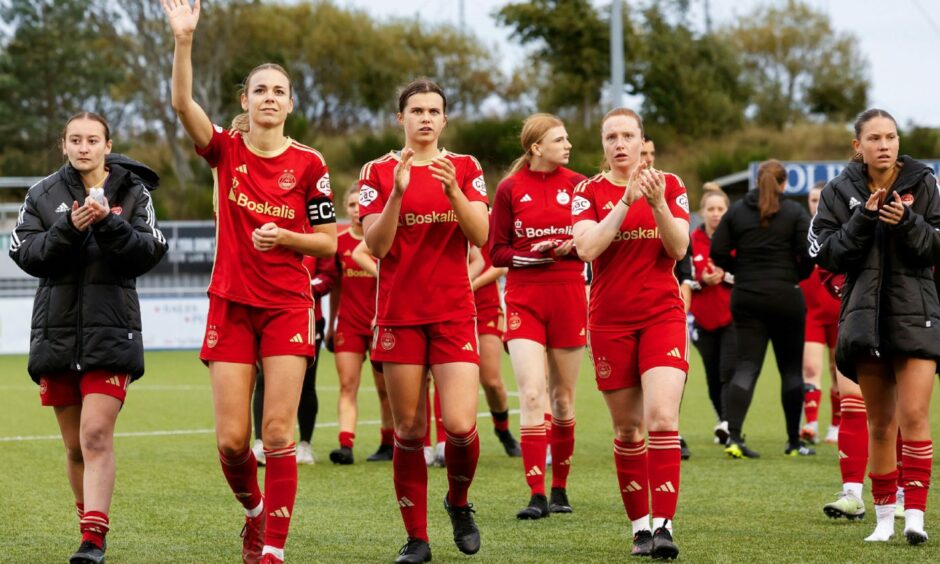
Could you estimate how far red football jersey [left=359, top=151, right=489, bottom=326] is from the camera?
6.52 metres

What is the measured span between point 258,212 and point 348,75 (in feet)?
175

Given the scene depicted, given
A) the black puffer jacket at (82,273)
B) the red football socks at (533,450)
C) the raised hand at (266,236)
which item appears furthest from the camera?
the red football socks at (533,450)

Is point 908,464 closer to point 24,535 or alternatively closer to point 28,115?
point 24,535

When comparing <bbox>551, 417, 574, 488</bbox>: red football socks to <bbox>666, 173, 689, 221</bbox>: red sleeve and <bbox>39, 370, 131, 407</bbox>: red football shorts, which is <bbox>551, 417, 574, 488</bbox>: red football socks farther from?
<bbox>39, 370, 131, 407</bbox>: red football shorts

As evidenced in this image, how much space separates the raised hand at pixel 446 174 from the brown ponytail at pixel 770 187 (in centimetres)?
508

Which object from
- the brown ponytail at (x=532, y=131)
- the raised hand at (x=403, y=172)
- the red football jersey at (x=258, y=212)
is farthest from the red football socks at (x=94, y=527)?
the brown ponytail at (x=532, y=131)

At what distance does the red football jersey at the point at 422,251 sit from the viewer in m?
6.52

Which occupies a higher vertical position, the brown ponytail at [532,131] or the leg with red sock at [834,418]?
the brown ponytail at [532,131]

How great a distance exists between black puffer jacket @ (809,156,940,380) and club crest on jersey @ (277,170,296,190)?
2.67 m

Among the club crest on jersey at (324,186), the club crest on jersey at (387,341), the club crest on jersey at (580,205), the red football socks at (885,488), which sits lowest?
the red football socks at (885,488)

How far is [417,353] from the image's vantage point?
21.5ft

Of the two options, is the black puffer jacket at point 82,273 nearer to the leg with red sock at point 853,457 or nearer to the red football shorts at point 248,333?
the red football shorts at point 248,333

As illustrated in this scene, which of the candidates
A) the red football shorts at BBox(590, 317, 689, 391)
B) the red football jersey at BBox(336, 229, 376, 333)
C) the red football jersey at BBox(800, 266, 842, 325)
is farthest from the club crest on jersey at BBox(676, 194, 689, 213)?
the red football jersey at BBox(800, 266, 842, 325)

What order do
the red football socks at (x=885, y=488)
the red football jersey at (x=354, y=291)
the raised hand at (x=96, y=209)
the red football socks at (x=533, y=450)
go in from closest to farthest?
the raised hand at (x=96, y=209) → the red football socks at (x=885, y=488) → the red football socks at (x=533, y=450) → the red football jersey at (x=354, y=291)
